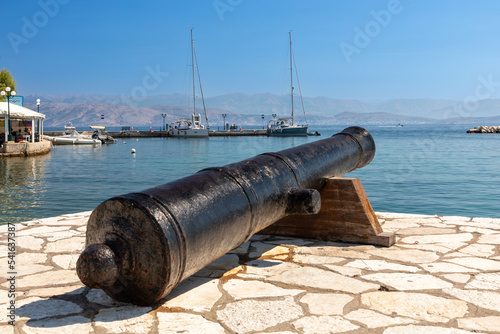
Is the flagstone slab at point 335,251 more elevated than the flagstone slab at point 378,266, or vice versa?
the flagstone slab at point 335,251

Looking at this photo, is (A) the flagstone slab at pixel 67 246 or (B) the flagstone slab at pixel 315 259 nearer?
(B) the flagstone slab at pixel 315 259

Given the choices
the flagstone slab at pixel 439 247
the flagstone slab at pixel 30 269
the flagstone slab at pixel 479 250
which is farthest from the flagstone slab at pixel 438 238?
the flagstone slab at pixel 30 269

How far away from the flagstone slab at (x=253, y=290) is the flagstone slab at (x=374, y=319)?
55 cm

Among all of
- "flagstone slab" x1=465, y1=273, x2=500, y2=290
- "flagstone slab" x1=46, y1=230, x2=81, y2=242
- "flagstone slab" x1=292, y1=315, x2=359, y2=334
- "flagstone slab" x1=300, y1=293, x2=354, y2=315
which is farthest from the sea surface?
"flagstone slab" x1=292, y1=315, x2=359, y2=334

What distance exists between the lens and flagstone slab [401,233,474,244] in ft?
17.7

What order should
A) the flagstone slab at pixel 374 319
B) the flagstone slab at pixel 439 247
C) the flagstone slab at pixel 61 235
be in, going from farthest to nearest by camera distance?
the flagstone slab at pixel 61 235
the flagstone slab at pixel 439 247
the flagstone slab at pixel 374 319

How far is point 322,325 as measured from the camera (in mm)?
3080

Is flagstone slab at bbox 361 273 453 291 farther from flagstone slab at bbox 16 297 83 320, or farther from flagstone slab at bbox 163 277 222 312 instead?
flagstone slab at bbox 16 297 83 320

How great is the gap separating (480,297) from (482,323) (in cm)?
52

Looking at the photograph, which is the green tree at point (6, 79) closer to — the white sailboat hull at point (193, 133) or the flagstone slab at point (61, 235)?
the white sailboat hull at point (193, 133)

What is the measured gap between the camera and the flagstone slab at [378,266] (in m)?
4.30

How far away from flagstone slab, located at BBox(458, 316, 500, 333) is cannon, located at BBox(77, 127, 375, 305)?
164cm

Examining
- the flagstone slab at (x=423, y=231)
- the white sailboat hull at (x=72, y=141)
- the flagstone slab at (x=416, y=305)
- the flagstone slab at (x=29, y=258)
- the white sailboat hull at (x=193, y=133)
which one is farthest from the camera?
the white sailboat hull at (x=193, y=133)

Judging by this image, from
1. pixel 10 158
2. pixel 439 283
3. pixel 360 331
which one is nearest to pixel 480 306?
pixel 439 283
